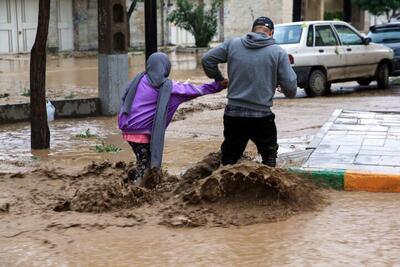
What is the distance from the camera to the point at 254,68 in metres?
5.93

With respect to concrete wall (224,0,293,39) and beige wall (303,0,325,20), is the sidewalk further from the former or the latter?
beige wall (303,0,325,20)

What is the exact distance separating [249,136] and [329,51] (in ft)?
33.5

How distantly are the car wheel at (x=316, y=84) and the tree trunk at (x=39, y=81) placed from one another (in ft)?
24.5

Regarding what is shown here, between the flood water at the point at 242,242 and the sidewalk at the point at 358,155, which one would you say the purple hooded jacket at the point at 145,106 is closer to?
the flood water at the point at 242,242

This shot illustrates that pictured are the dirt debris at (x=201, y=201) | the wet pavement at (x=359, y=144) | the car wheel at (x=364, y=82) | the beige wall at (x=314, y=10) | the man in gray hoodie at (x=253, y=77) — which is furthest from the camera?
the beige wall at (x=314, y=10)

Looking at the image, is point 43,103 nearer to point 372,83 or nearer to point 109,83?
point 109,83

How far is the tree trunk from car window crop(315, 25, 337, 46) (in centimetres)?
760

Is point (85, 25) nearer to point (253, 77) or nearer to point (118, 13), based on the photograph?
point (118, 13)

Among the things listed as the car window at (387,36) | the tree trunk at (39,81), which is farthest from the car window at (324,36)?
the tree trunk at (39,81)

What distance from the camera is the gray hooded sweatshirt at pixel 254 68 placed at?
5938mm

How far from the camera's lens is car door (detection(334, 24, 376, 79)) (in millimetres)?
16344

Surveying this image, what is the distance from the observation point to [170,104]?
20.9 feet

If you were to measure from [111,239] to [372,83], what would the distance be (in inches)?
585

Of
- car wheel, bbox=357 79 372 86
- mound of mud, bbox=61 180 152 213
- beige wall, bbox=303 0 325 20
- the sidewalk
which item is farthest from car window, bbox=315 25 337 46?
beige wall, bbox=303 0 325 20
